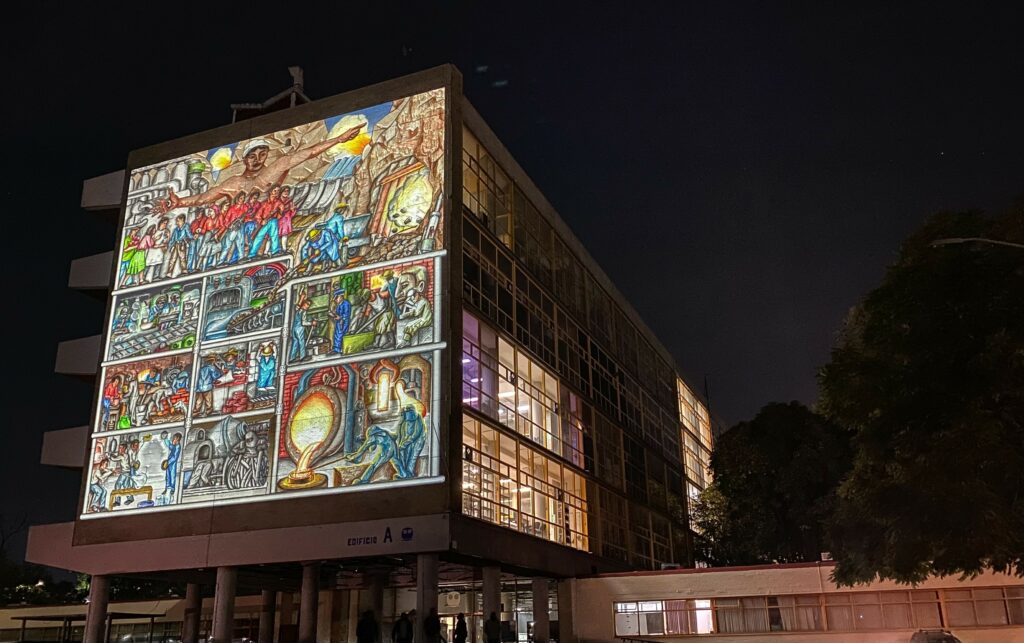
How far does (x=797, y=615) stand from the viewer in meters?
40.8

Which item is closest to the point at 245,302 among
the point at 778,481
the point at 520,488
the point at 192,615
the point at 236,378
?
the point at 236,378

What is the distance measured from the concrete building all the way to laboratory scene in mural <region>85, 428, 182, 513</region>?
0.10 m

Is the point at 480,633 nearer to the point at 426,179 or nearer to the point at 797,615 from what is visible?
the point at 797,615

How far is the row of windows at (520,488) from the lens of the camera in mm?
37969

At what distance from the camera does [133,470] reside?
41.2m

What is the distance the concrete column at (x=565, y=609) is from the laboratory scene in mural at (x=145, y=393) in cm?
2066

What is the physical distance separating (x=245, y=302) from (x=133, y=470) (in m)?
9.27

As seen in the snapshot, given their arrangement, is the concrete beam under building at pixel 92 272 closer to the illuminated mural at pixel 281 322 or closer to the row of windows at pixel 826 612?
the illuminated mural at pixel 281 322

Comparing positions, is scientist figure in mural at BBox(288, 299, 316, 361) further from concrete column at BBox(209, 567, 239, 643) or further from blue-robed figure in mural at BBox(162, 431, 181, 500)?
concrete column at BBox(209, 567, 239, 643)

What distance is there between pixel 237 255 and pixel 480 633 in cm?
2405

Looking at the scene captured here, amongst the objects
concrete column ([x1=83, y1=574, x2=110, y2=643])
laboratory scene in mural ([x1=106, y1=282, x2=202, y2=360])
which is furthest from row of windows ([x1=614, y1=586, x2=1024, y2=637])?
laboratory scene in mural ([x1=106, y1=282, x2=202, y2=360])

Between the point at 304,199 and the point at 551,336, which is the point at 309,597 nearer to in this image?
the point at 304,199

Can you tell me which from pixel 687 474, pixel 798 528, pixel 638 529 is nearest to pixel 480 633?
pixel 638 529

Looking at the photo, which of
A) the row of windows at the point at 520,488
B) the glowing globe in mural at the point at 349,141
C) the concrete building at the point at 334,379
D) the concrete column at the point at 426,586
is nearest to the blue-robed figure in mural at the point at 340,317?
the concrete building at the point at 334,379
